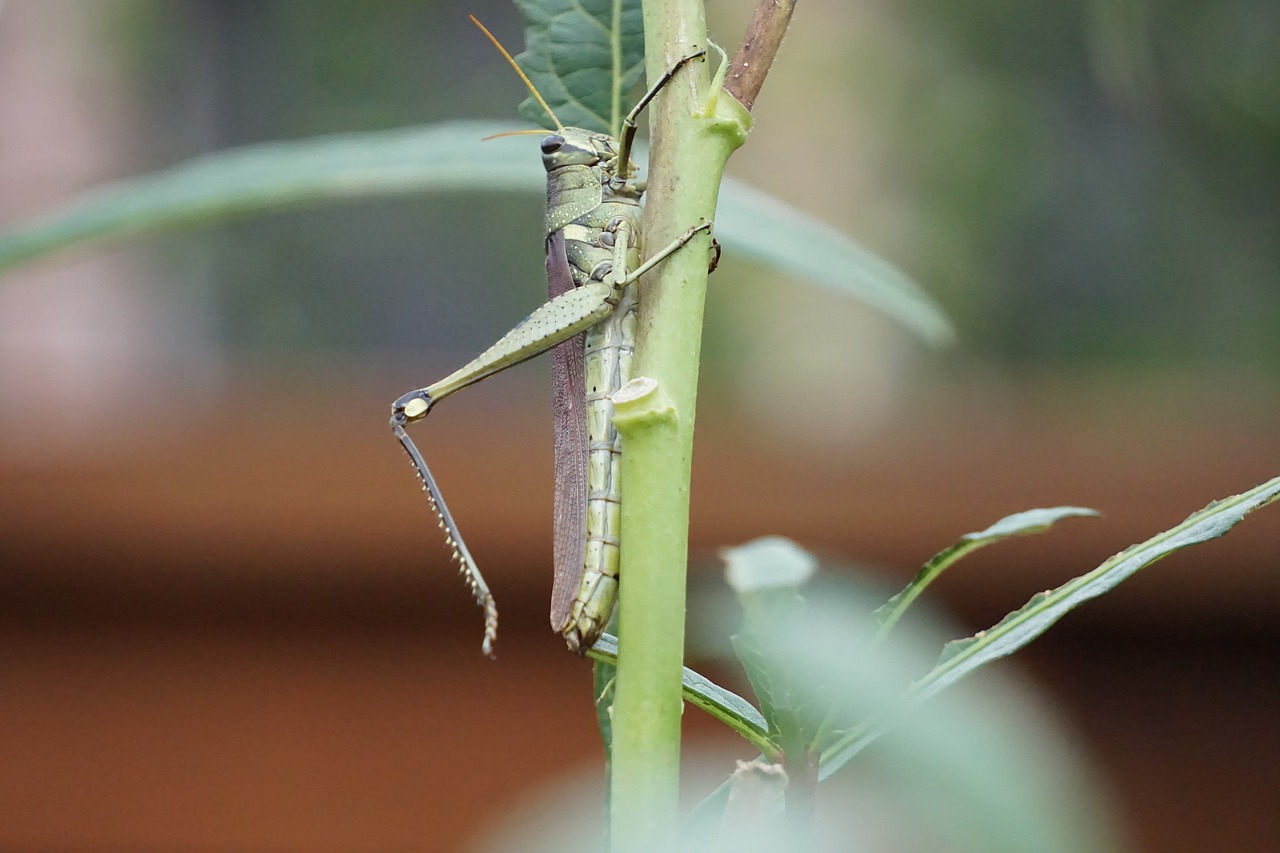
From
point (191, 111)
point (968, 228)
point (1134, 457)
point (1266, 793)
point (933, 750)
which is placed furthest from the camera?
point (968, 228)

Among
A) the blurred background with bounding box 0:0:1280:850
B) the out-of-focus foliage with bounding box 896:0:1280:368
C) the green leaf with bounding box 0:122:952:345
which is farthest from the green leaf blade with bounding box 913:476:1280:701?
the out-of-focus foliage with bounding box 896:0:1280:368

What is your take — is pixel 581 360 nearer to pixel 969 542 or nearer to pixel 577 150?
pixel 577 150

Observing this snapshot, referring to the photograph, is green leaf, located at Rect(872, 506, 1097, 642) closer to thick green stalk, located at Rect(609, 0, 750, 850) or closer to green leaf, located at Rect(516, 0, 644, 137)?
thick green stalk, located at Rect(609, 0, 750, 850)

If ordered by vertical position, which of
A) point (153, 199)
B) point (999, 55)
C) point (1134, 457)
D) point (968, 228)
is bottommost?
point (153, 199)

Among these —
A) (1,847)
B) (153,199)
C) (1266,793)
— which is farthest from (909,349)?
(153,199)

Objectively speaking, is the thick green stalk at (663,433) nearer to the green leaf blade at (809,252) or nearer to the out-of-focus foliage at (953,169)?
the green leaf blade at (809,252)

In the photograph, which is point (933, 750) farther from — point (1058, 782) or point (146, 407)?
point (146, 407)

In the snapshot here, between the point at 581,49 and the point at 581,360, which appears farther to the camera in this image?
the point at 581,360

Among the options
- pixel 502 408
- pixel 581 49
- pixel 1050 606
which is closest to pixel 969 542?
pixel 1050 606
